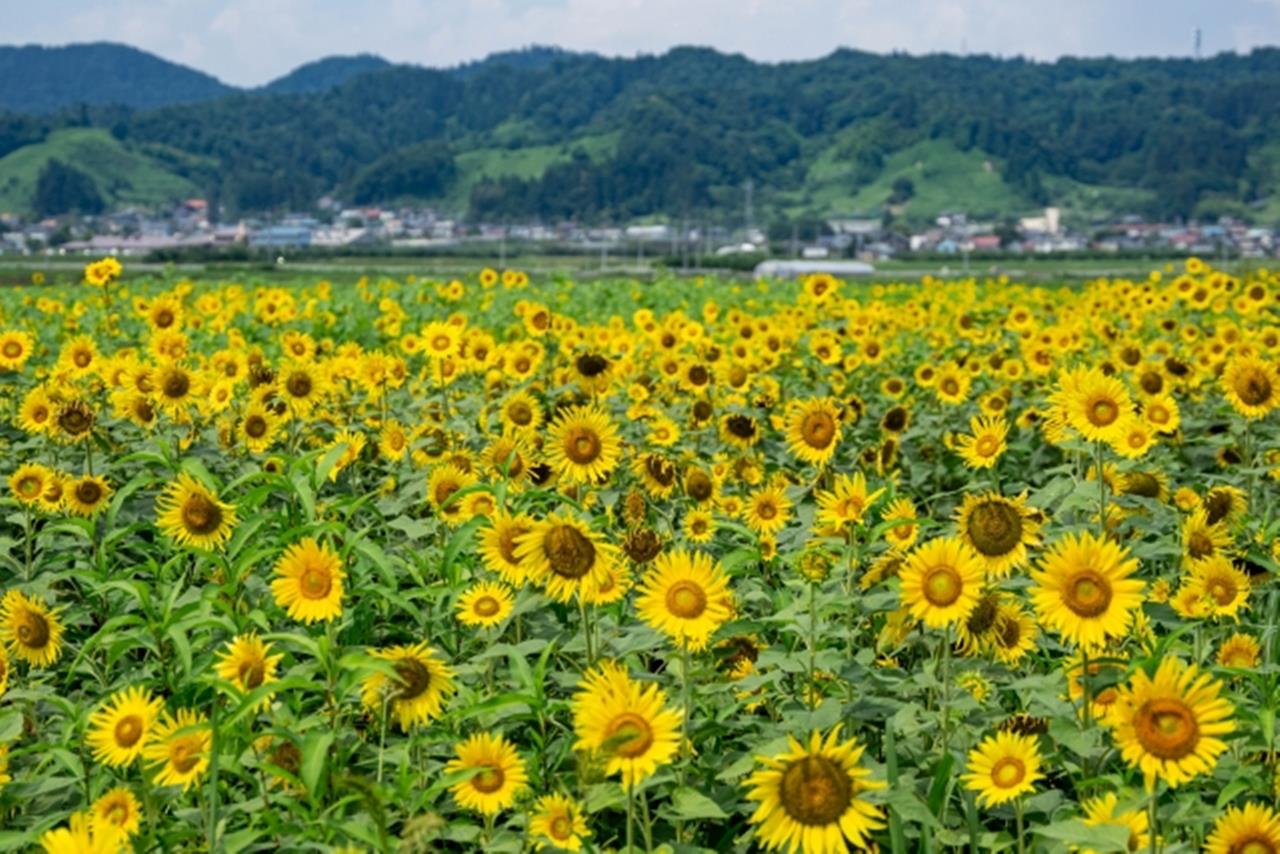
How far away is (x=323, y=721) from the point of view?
284 cm

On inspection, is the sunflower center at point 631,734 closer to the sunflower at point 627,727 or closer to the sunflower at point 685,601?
the sunflower at point 627,727

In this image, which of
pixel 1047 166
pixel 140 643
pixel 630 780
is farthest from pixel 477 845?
pixel 1047 166

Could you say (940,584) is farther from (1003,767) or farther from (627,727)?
(627,727)

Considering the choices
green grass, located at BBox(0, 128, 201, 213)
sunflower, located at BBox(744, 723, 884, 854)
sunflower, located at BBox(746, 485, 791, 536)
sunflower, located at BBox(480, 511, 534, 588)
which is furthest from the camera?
green grass, located at BBox(0, 128, 201, 213)

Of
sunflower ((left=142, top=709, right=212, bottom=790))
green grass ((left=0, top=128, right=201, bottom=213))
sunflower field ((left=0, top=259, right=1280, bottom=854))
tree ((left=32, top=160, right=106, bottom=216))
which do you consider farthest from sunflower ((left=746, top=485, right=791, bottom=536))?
green grass ((left=0, top=128, right=201, bottom=213))

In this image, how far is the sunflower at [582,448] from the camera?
376 centimetres

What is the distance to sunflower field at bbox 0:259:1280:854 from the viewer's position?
252 cm

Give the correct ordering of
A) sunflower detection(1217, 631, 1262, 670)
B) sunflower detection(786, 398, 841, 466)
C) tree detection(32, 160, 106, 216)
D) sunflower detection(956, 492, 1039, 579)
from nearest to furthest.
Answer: sunflower detection(956, 492, 1039, 579) → sunflower detection(1217, 631, 1262, 670) → sunflower detection(786, 398, 841, 466) → tree detection(32, 160, 106, 216)

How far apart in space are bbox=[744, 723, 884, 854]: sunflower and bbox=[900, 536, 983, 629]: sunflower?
60 cm

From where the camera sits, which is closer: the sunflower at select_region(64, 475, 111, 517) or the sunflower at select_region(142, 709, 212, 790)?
the sunflower at select_region(142, 709, 212, 790)

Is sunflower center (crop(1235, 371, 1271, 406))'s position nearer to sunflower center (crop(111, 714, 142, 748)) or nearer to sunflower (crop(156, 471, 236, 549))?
sunflower (crop(156, 471, 236, 549))

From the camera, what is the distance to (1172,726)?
2301 mm

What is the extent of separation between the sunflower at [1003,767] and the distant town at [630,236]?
8799 centimetres

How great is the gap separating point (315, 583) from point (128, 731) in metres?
0.50
